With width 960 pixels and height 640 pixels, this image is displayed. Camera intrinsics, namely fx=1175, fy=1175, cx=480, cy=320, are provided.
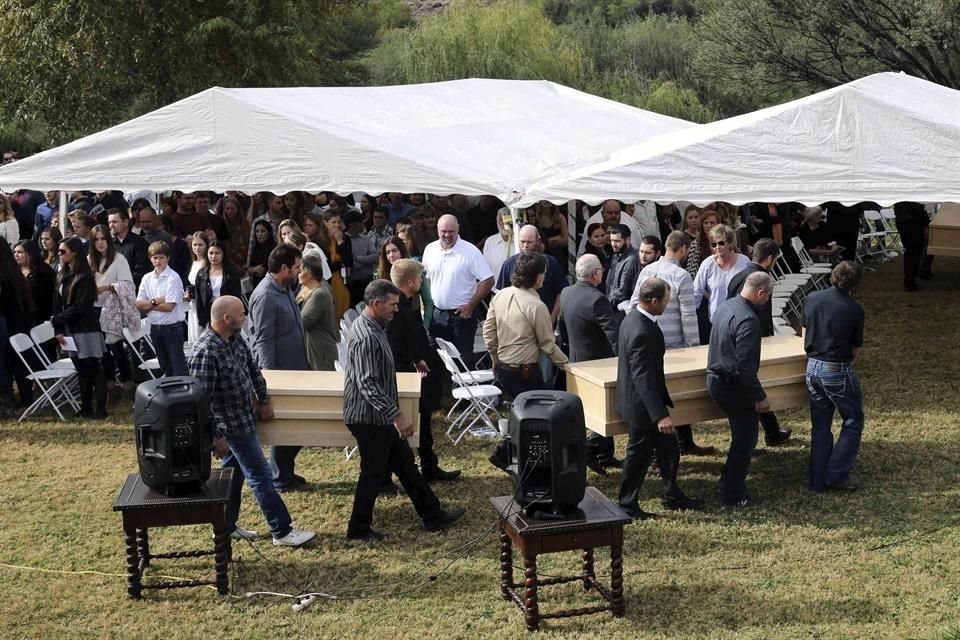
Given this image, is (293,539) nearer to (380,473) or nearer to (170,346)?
(380,473)

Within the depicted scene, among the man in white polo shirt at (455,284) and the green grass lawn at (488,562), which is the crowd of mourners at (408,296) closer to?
the man in white polo shirt at (455,284)

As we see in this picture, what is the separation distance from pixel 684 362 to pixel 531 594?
2767 millimetres

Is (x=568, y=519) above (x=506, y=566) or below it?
above

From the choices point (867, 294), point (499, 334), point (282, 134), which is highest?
point (282, 134)

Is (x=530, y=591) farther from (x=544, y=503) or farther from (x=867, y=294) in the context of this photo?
(x=867, y=294)

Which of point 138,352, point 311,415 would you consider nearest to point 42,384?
point 138,352

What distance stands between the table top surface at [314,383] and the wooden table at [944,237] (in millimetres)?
10518

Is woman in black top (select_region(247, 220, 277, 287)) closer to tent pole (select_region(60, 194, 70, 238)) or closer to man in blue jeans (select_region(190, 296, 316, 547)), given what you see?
tent pole (select_region(60, 194, 70, 238))

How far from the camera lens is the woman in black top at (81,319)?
10.2m

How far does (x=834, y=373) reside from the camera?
7879 millimetres

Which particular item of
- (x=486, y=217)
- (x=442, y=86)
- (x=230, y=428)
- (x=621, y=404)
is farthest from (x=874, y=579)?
(x=442, y=86)

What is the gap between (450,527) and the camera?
25.1 feet

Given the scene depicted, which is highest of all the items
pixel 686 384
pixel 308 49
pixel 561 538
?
pixel 308 49

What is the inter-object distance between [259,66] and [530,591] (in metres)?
18.7
